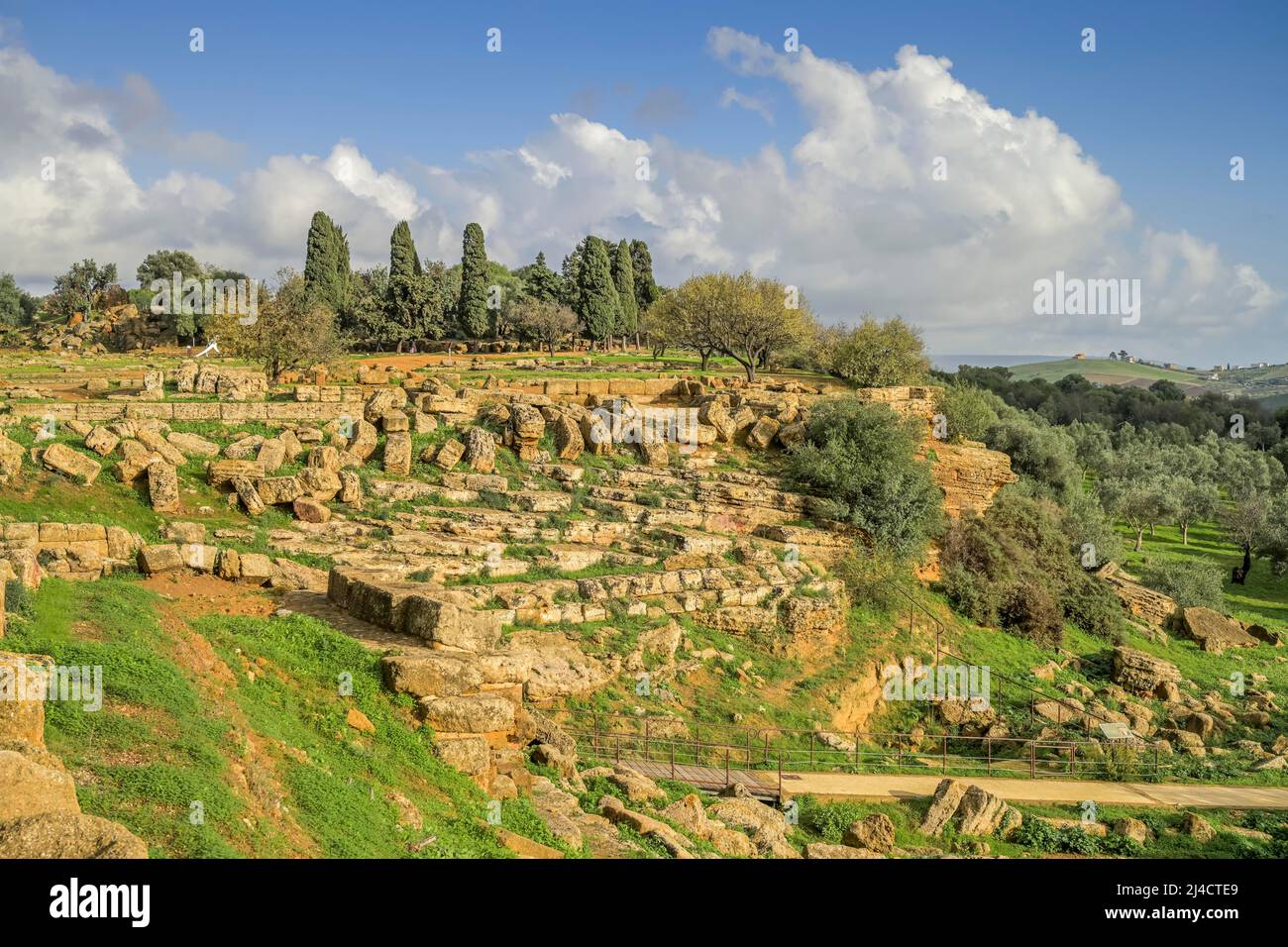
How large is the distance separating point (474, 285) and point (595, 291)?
878cm

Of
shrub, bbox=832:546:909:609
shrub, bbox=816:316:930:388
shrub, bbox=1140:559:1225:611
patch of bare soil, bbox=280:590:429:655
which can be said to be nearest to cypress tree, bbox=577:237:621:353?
shrub, bbox=816:316:930:388

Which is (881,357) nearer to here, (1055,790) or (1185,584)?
(1185,584)

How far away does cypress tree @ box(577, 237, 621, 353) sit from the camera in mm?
67625

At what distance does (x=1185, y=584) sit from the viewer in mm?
37938

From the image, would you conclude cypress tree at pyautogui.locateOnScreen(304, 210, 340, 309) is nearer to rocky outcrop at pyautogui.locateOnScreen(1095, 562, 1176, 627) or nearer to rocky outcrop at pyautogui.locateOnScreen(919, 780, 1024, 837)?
rocky outcrop at pyautogui.locateOnScreen(1095, 562, 1176, 627)

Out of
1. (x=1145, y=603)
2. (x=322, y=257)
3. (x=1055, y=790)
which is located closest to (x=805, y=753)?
(x=1055, y=790)

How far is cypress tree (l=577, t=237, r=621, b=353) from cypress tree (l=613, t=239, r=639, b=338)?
349 cm

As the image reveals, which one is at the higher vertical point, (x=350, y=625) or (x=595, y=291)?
(x=595, y=291)

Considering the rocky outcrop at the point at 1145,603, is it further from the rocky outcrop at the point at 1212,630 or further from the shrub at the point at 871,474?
the shrub at the point at 871,474

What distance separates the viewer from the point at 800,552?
1062 inches

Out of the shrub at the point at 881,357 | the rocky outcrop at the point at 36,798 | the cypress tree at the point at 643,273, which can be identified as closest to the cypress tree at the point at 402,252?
the cypress tree at the point at 643,273

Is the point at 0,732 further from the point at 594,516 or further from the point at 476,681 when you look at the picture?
the point at 594,516
